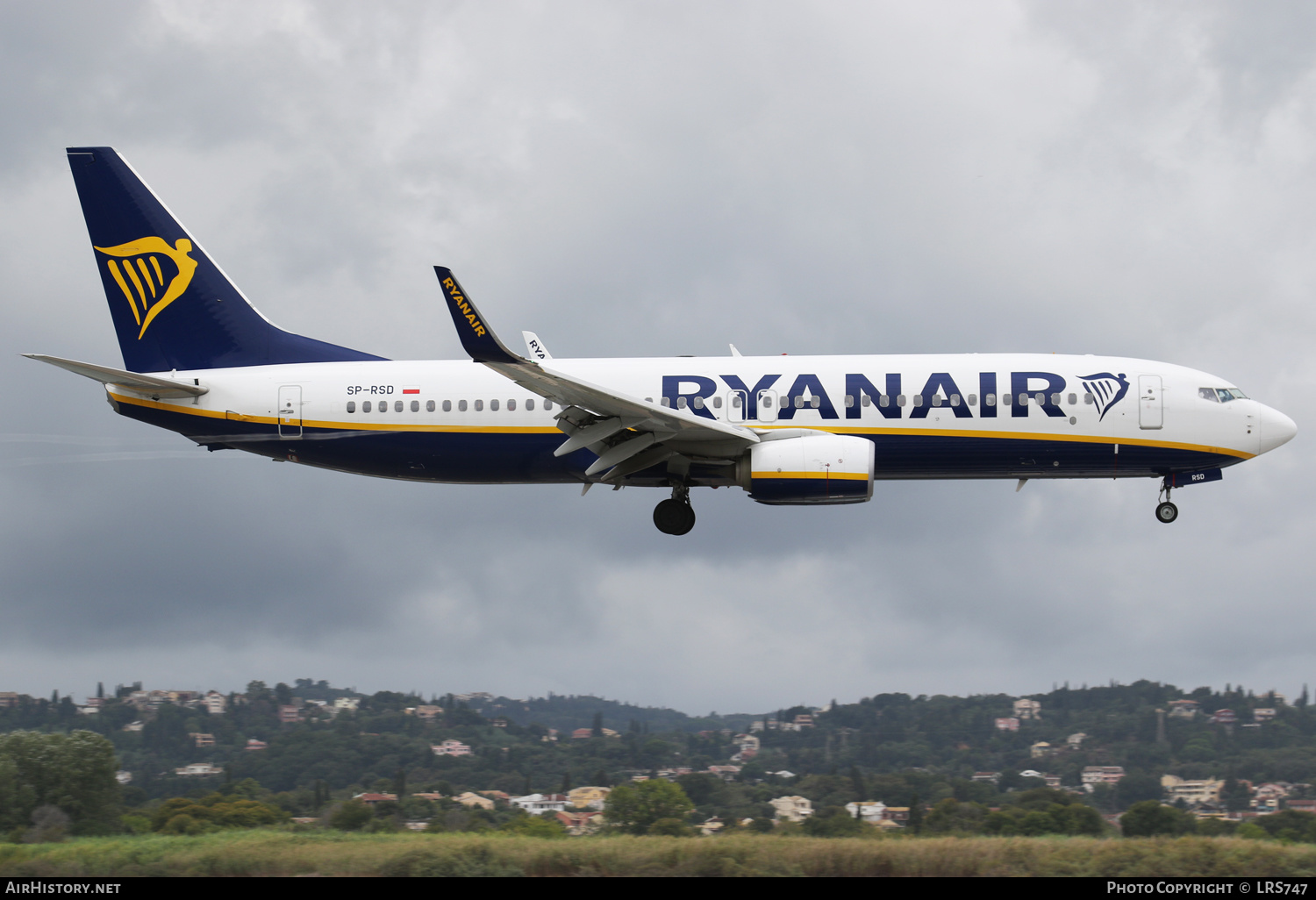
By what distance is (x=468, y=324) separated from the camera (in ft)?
87.5

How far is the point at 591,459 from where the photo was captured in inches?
1283

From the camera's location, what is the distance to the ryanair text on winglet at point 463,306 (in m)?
26.6

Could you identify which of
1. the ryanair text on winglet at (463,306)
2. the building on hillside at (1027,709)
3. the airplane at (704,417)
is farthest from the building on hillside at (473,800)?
the building on hillside at (1027,709)

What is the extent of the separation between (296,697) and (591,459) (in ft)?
79.7

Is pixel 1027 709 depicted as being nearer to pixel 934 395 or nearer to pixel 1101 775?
pixel 1101 775

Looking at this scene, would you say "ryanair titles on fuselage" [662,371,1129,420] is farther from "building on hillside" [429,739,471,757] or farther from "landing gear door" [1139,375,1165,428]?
"building on hillside" [429,739,471,757]

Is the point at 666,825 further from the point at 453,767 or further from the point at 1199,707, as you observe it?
the point at 1199,707

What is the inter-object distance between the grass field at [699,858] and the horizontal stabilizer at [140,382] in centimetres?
1334

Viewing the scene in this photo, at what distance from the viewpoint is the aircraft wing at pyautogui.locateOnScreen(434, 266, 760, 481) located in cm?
2669

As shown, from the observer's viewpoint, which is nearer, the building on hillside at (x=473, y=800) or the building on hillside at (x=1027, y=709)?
the building on hillside at (x=473, y=800)

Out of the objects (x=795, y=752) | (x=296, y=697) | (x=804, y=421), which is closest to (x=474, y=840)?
(x=804, y=421)

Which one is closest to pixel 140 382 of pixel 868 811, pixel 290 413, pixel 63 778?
pixel 290 413

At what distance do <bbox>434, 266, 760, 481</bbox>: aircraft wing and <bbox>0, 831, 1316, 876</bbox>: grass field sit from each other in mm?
10396

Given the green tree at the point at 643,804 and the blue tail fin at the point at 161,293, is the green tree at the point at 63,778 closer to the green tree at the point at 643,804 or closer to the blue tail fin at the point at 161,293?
the blue tail fin at the point at 161,293
